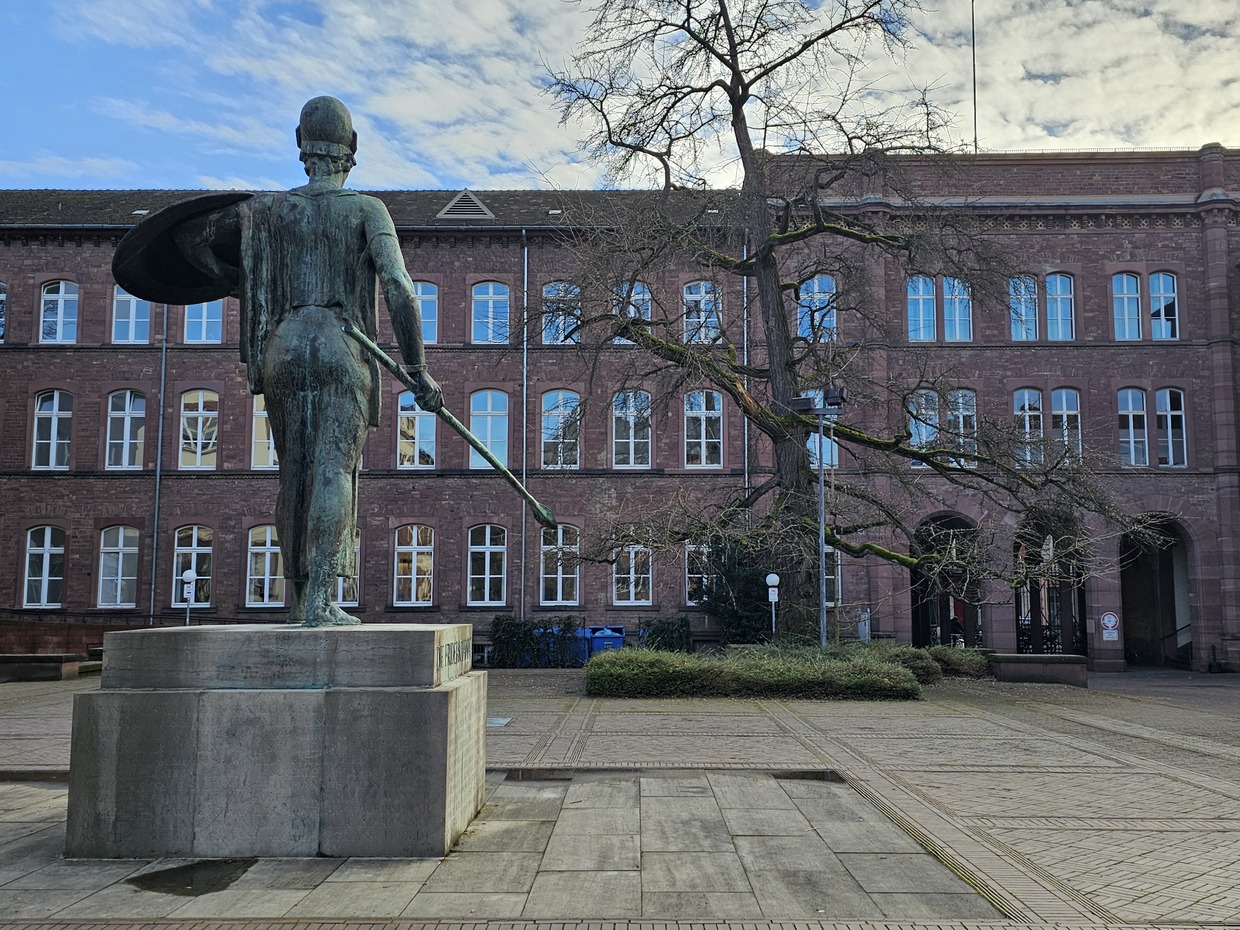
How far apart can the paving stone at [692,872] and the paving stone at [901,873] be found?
1.84 feet

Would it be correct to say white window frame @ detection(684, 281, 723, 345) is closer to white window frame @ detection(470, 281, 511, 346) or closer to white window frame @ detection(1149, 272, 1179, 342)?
white window frame @ detection(470, 281, 511, 346)

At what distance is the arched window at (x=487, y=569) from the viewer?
29922 millimetres

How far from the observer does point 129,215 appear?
31.4 meters

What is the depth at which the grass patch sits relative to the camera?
1605 centimetres

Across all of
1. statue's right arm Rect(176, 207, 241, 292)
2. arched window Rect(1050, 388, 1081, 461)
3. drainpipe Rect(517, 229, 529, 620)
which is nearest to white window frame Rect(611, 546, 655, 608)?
drainpipe Rect(517, 229, 529, 620)

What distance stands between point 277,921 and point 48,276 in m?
31.4

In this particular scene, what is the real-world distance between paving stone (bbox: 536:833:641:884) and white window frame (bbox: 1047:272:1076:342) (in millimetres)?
28454

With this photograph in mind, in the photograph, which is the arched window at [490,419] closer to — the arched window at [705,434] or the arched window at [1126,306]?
the arched window at [705,434]

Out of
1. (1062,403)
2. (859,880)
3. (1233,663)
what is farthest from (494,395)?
(859,880)

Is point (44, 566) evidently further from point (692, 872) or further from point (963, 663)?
point (692, 872)

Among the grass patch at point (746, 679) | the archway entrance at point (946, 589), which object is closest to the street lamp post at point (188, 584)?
the grass patch at point (746, 679)

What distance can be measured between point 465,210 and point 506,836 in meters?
28.0

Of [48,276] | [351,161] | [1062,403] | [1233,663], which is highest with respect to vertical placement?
[48,276]

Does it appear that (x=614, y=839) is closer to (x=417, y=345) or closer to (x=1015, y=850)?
(x=1015, y=850)
